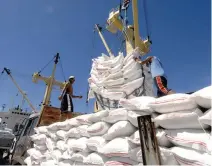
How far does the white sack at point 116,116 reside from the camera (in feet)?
6.93

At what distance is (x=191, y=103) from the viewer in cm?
147

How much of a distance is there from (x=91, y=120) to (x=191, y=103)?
1376mm

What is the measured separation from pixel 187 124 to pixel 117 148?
2.33 ft

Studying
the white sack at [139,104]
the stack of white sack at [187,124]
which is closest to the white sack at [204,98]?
the stack of white sack at [187,124]

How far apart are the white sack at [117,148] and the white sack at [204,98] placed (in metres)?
0.65

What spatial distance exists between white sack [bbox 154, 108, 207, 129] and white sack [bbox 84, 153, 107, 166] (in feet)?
2.70

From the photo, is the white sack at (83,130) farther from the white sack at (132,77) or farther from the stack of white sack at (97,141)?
the white sack at (132,77)

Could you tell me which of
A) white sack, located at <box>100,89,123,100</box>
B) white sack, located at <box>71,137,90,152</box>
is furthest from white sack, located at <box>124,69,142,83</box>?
white sack, located at <box>71,137,90,152</box>

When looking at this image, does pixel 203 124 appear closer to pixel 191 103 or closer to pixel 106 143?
pixel 191 103

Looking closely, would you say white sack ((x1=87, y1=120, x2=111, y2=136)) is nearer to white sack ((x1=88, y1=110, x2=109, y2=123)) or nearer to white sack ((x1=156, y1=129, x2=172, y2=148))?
white sack ((x1=88, y1=110, x2=109, y2=123))

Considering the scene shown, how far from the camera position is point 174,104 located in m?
1.57

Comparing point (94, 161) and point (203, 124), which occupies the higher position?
point (203, 124)

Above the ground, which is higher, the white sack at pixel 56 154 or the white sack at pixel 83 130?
the white sack at pixel 83 130

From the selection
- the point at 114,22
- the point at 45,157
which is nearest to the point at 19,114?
the point at 114,22
